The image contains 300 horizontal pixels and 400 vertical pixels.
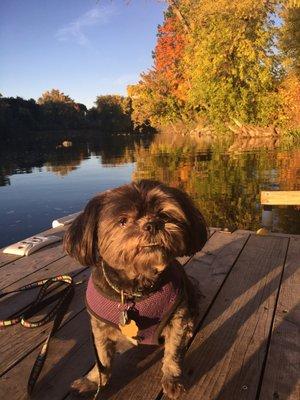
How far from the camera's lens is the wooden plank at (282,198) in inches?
263

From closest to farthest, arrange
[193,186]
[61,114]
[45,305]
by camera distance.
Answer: [45,305], [193,186], [61,114]

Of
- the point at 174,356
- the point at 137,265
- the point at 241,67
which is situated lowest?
the point at 174,356

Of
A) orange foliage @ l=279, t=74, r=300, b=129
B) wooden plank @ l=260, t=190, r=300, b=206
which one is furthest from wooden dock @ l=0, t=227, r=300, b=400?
orange foliage @ l=279, t=74, r=300, b=129

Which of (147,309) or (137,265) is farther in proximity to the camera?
(147,309)

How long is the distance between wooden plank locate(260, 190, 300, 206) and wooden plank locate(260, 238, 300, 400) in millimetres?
2910

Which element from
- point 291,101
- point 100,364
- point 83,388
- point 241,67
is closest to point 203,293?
point 100,364

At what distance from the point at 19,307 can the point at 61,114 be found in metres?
114

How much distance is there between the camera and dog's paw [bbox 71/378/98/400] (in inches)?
97.7

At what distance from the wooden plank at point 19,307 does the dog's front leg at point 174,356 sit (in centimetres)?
117

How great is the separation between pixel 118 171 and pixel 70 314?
21.1 meters

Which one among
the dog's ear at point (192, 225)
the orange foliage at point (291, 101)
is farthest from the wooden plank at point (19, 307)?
the orange foliage at point (291, 101)

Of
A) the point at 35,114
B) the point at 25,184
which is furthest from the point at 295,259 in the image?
the point at 35,114

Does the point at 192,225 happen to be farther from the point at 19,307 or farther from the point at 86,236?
the point at 19,307

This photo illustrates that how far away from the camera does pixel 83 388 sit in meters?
2.51
